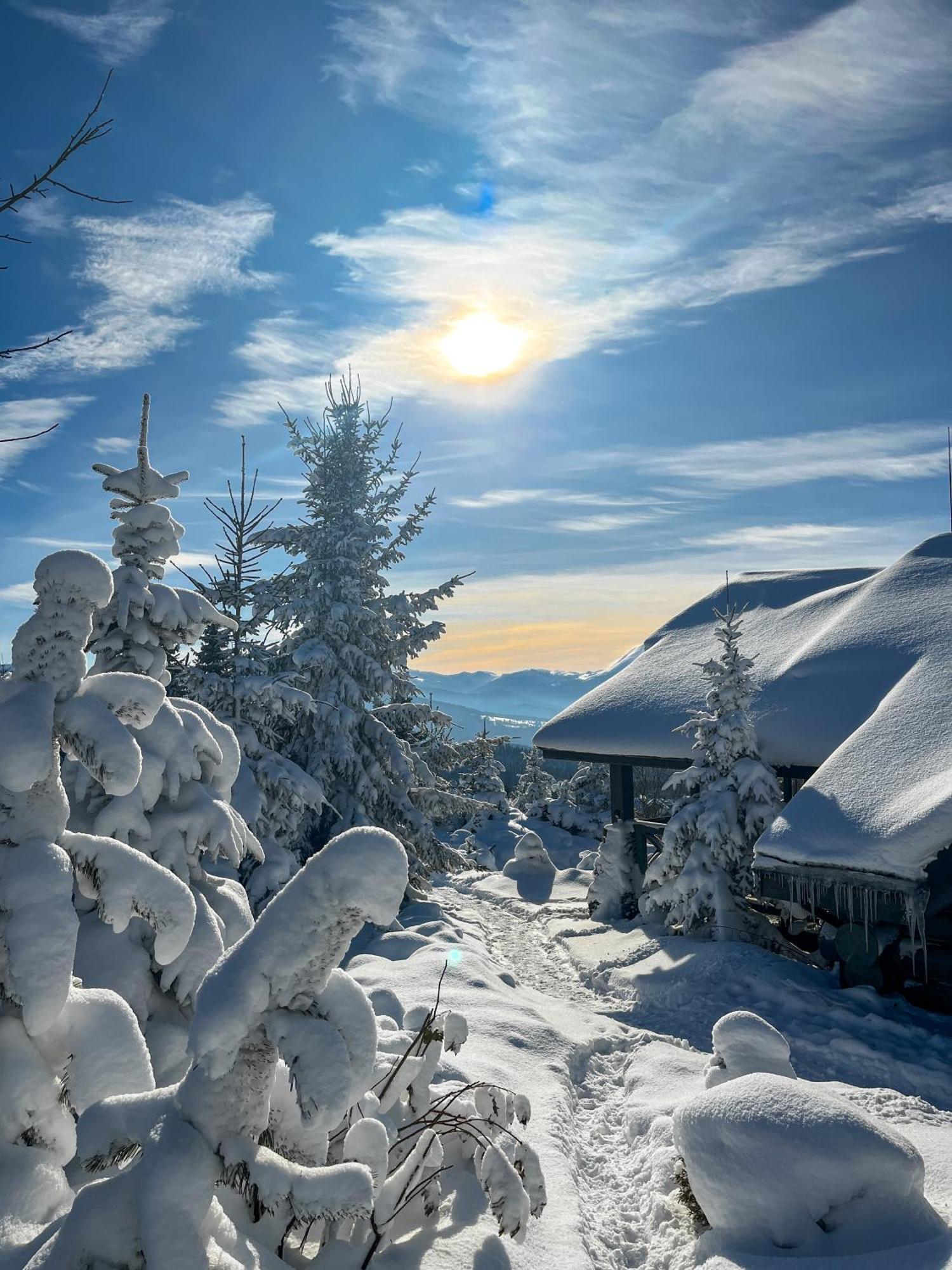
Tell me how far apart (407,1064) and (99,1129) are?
234 centimetres

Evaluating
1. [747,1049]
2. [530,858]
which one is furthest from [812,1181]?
[530,858]

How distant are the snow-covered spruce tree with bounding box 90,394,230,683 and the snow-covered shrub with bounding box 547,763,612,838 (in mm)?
24624

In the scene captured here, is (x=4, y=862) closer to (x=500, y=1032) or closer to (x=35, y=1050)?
(x=35, y=1050)

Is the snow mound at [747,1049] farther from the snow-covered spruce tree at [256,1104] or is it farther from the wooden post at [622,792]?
the wooden post at [622,792]

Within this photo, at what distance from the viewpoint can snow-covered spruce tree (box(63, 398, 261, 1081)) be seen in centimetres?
434

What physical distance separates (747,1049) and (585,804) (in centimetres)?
2681

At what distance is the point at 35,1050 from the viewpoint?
122 inches

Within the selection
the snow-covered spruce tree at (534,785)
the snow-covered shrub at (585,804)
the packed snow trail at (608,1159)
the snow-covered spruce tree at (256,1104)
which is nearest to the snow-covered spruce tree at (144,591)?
the snow-covered spruce tree at (256,1104)

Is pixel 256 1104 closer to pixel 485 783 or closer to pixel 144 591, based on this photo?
pixel 144 591

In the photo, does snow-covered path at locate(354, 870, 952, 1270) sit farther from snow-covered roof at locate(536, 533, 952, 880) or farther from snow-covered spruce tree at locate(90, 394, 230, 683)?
snow-covered spruce tree at locate(90, 394, 230, 683)

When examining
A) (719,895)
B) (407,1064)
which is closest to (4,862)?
(407,1064)

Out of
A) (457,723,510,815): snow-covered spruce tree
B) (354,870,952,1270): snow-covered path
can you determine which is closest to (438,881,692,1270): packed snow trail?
(354,870,952,1270): snow-covered path

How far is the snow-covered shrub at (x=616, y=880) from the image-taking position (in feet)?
48.7

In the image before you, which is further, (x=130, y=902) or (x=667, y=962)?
(x=667, y=962)
